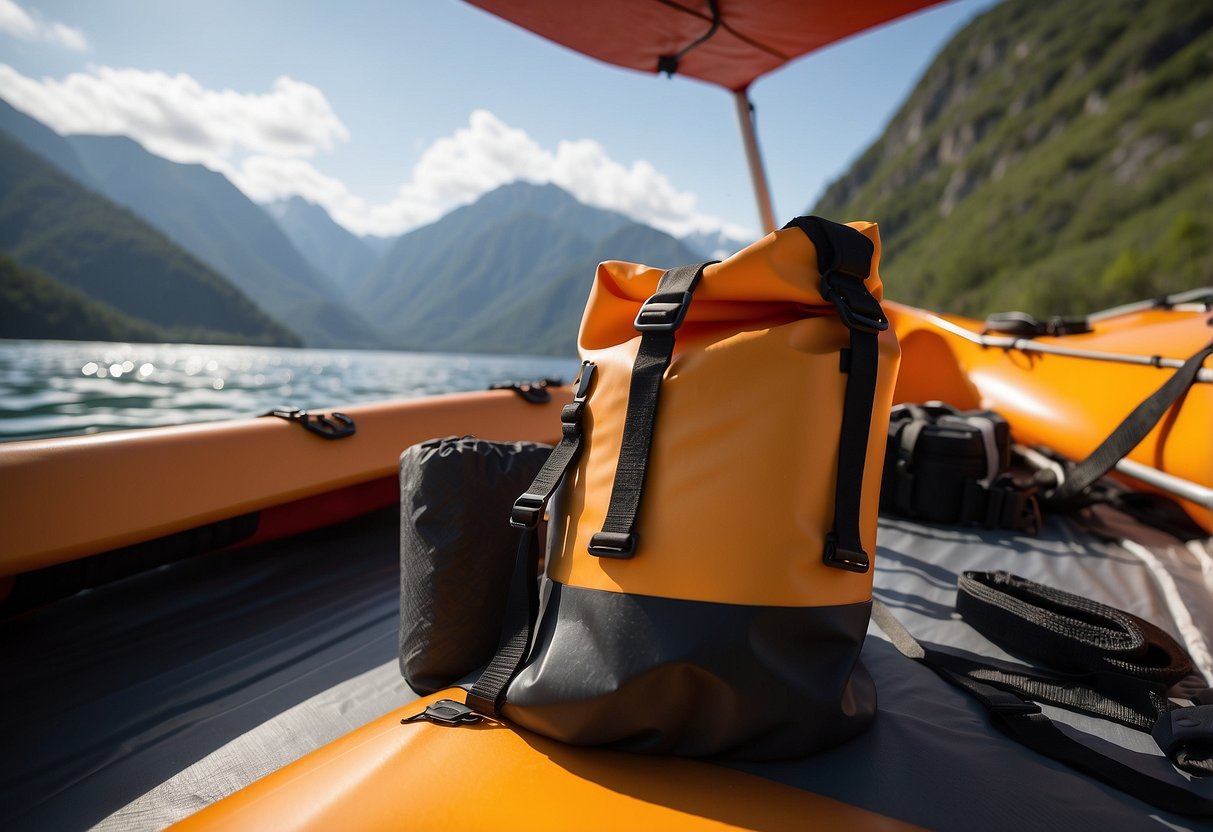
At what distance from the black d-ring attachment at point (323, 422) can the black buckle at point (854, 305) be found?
180 cm

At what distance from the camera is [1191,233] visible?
35.1m

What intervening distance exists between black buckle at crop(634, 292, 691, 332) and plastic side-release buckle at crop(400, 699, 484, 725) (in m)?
0.68

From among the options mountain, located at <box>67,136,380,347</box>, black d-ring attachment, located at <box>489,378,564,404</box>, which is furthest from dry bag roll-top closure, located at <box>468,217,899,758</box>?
mountain, located at <box>67,136,380,347</box>

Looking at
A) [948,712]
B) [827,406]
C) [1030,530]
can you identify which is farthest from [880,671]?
[1030,530]

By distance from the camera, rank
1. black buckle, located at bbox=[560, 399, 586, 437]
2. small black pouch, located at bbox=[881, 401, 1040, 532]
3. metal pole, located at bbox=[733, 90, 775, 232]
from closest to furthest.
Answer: black buckle, located at bbox=[560, 399, 586, 437], small black pouch, located at bbox=[881, 401, 1040, 532], metal pole, located at bbox=[733, 90, 775, 232]

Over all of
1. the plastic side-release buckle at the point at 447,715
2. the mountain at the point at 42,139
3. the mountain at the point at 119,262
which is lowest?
the plastic side-release buckle at the point at 447,715

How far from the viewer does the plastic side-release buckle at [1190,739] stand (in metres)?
0.96

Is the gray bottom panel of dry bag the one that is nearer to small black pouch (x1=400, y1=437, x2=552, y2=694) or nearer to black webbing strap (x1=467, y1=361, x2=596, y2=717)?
black webbing strap (x1=467, y1=361, x2=596, y2=717)

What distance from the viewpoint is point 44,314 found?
40969 mm

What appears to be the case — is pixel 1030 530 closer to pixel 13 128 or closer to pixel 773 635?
pixel 773 635

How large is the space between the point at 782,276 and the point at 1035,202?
63995 mm

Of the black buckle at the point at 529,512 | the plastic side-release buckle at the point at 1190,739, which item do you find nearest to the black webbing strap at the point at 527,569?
the black buckle at the point at 529,512

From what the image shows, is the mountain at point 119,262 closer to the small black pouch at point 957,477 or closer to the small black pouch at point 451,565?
the small black pouch at point 957,477

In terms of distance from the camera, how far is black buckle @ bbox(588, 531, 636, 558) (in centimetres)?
90
